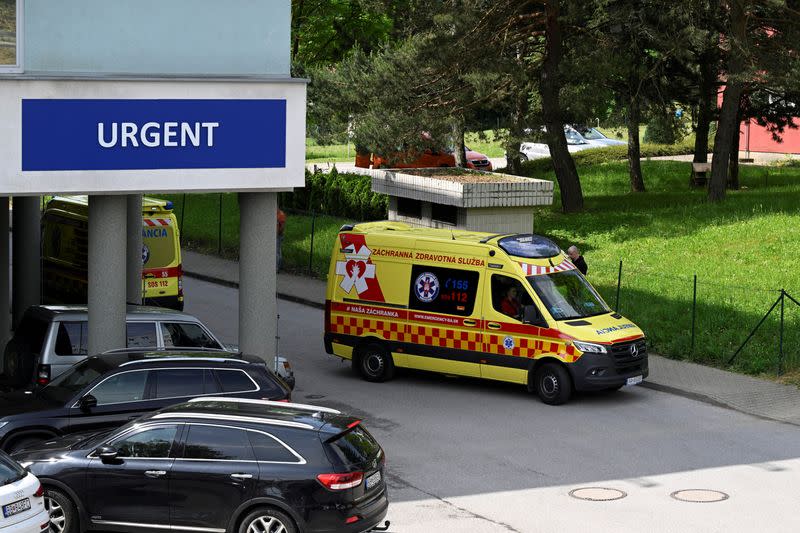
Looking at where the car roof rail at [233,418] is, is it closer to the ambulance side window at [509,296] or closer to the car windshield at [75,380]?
the car windshield at [75,380]

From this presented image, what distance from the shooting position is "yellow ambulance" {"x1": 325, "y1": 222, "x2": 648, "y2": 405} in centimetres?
1897

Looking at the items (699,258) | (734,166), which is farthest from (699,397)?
(734,166)

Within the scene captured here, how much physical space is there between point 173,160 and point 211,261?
1867 centimetres

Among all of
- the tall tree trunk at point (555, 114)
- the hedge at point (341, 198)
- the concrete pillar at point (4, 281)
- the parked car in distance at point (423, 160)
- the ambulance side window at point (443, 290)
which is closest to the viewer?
the ambulance side window at point (443, 290)

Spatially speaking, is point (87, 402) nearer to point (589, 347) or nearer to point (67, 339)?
point (67, 339)

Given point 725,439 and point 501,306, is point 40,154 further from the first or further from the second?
point 725,439

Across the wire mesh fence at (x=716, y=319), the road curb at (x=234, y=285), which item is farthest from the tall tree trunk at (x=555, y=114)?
the wire mesh fence at (x=716, y=319)

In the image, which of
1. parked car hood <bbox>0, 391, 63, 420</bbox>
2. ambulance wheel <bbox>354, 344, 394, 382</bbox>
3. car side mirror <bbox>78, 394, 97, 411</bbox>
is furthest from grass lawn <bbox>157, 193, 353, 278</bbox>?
car side mirror <bbox>78, 394, 97, 411</bbox>

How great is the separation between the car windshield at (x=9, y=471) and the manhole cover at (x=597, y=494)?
6375 mm

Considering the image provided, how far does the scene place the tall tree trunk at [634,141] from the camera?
35406mm

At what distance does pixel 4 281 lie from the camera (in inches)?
880

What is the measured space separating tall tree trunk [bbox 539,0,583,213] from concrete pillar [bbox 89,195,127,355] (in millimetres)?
19063

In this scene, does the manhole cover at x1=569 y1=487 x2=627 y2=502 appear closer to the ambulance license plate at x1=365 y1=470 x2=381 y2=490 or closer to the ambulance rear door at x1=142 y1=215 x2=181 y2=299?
the ambulance license plate at x1=365 y1=470 x2=381 y2=490

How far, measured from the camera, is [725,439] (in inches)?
Answer: 678
